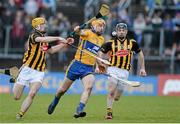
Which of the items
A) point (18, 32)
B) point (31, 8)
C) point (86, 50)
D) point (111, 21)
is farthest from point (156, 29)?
point (86, 50)

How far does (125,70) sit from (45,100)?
266 inches

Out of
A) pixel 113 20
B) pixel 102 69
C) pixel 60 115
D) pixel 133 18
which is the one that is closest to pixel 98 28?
pixel 102 69

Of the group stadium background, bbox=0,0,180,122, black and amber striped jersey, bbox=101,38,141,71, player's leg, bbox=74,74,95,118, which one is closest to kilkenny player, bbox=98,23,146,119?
black and amber striped jersey, bbox=101,38,141,71

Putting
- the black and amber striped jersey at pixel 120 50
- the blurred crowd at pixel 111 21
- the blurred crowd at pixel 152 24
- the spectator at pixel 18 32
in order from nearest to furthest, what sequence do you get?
the black and amber striped jersey at pixel 120 50
the spectator at pixel 18 32
the blurred crowd at pixel 111 21
the blurred crowd at pixel 152 24

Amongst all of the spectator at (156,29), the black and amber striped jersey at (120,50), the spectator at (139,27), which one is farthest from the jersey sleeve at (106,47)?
the spectator at (156,29)

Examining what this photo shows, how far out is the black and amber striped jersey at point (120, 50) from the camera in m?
18.3

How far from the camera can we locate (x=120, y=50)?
1834 centimetres

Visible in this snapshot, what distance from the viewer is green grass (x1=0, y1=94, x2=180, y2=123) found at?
1720 cm

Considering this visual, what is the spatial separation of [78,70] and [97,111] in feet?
9.04

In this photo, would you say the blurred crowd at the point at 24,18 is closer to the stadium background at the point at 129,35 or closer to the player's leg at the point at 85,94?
the stadium background at the point at 129,35

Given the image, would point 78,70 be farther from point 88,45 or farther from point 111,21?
point 111,21

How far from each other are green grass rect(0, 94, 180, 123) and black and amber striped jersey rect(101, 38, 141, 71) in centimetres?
135

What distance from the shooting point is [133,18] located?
112 ft

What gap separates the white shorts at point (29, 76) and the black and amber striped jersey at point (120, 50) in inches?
72.9
